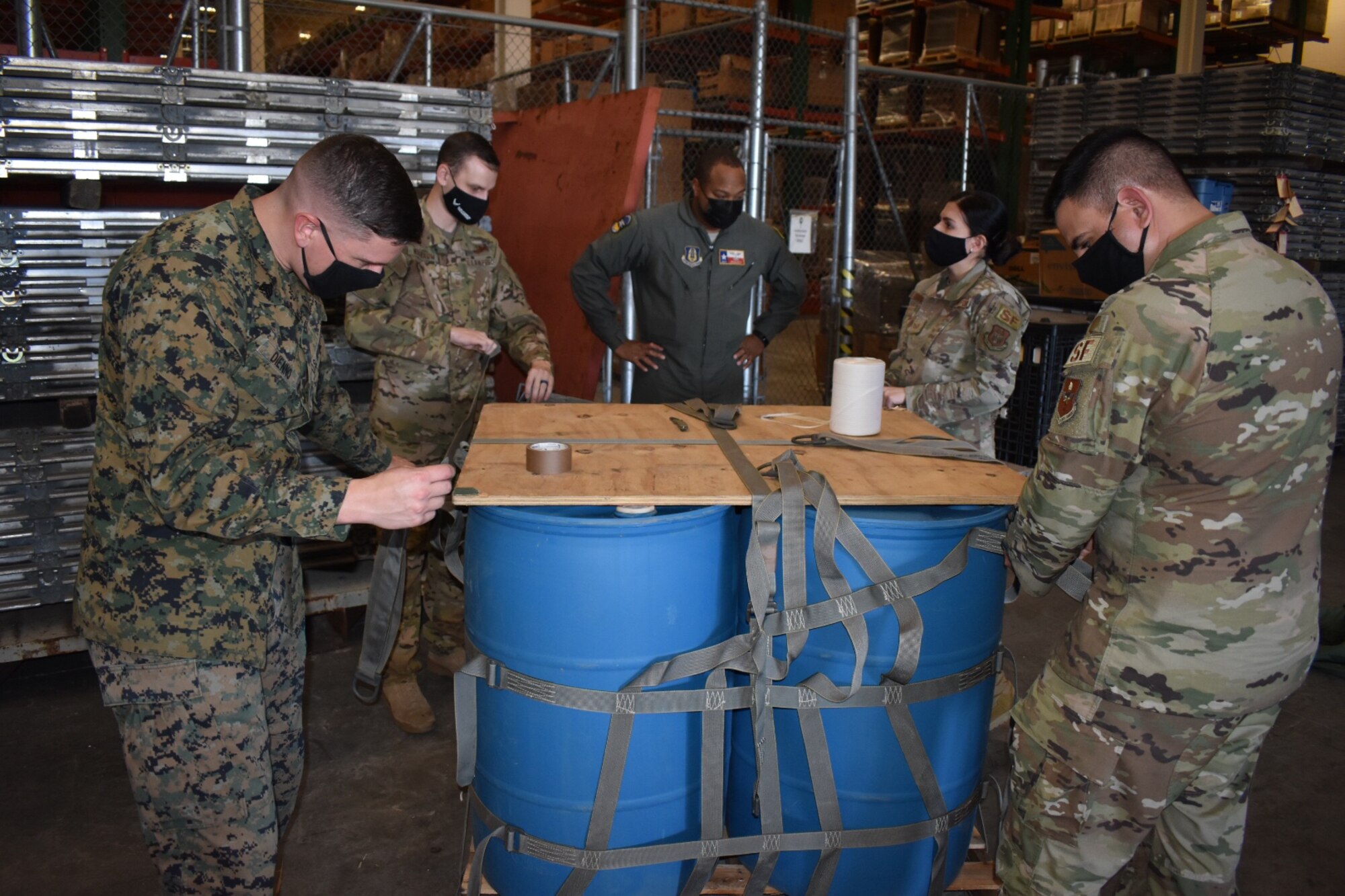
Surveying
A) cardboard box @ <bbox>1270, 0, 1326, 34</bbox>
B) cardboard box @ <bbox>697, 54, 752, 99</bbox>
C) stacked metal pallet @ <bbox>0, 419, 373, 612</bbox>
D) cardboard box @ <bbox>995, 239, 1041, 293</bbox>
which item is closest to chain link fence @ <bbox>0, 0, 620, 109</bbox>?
cardboard box @ <bbox>697, 54, 752, 99</bbox>

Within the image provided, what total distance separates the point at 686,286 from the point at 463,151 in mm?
1071

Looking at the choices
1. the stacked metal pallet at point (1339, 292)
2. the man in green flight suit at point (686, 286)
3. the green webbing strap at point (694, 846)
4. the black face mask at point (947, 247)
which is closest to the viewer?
the green webbing strap at point (694, 846)

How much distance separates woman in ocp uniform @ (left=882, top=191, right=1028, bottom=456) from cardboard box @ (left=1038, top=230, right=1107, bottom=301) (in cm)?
322

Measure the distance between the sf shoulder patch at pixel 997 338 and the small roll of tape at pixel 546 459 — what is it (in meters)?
1.68

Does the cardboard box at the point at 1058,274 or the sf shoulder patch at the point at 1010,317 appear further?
the cardboard box at the point at 1058,274

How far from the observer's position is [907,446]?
7.79ft

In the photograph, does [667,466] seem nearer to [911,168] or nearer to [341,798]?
[341,798]

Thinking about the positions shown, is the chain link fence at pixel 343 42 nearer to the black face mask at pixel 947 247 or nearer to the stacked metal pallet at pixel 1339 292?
the black face mask at pixel 947 247

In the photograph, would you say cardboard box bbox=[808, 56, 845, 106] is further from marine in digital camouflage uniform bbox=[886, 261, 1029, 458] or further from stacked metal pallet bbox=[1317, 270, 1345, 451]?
marine in digital camouflage uniform bbox=[886, 261, 1029, 458]

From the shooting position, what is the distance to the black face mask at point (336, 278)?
1.88 m

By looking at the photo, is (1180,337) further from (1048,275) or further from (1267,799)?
(1048,275)

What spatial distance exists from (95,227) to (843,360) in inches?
101

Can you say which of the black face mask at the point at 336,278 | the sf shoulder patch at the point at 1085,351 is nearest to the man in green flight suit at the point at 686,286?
the black face mask at the point at 336,278

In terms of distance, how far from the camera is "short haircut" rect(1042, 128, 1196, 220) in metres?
1.80
